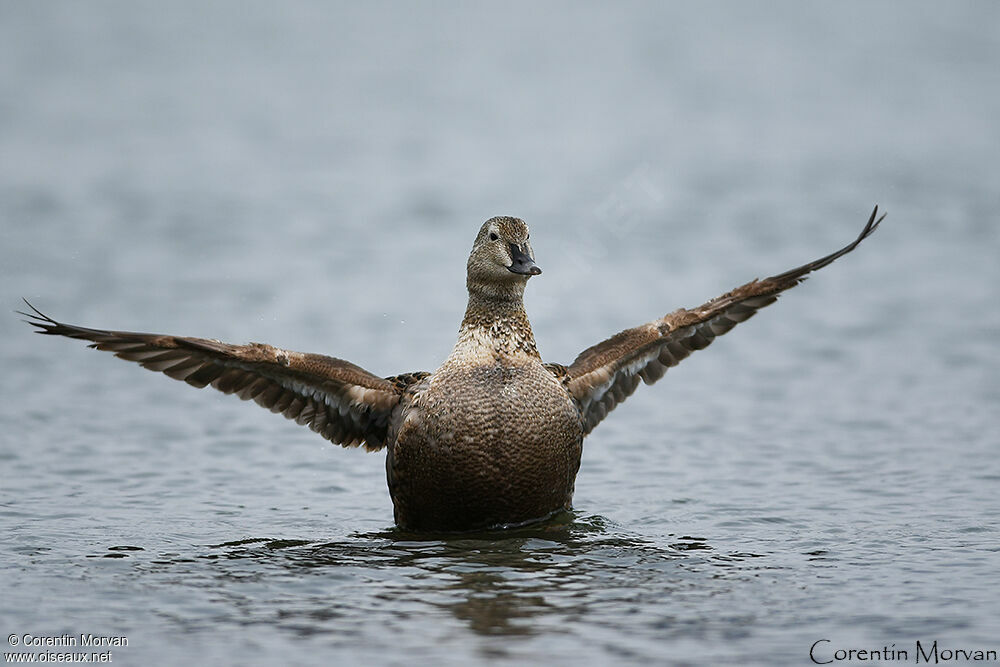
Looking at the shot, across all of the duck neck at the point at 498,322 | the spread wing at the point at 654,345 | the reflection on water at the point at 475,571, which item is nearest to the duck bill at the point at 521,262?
the duck neck at the point at 498,322

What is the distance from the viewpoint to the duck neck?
923 cm

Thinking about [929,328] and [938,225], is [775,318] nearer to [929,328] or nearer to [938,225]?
[929,328]

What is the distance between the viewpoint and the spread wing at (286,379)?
8.65m

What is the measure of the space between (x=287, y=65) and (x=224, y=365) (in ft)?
53.4

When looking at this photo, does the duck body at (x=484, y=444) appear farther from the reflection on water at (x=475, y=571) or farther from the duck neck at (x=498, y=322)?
the reflection on water at (x=475, y=571)

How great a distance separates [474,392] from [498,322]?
0.61m

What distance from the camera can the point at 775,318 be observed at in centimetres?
1578

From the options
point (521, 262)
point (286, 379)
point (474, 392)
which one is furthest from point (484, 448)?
point (286, 379)

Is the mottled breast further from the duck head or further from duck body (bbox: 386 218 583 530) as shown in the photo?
the duck head

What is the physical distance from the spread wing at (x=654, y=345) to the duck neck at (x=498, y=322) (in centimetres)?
50

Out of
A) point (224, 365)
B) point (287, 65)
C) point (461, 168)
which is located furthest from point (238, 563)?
point (287, 65)

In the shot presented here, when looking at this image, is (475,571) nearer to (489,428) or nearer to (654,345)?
(489,428)

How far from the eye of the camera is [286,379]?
30.6 feet

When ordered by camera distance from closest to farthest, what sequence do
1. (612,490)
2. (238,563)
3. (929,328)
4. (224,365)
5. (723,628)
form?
1. (723,628)
2. (238,563)
3. (224,365)
4. (612,490)
5. (929,328)
